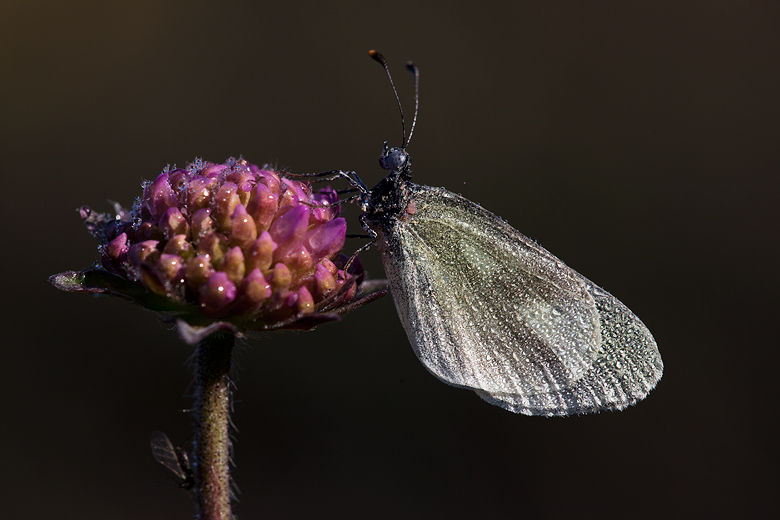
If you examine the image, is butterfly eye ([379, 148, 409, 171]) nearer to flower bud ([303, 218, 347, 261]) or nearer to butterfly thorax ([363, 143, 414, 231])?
butterfly thorax ([363, 143, 414, 231])

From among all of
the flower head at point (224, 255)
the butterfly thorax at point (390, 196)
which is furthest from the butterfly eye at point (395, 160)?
the flower head at point (224, 255)

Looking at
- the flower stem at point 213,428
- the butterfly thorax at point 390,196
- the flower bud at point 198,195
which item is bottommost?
the flower stem at point 213,428

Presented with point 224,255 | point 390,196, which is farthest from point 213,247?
point 390,196

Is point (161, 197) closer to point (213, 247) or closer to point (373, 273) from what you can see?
point (213, 247)

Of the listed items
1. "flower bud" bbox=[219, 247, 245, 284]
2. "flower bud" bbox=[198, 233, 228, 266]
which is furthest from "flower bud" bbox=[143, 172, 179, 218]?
"flower bud" bbox=[219, 247, 245, 284]

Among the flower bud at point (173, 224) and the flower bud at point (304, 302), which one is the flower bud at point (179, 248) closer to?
the flower bud at point (173, 224)

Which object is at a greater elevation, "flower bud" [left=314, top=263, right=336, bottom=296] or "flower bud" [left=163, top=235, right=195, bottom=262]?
"flower bud" [left=163, top=235, right=195, bottom=262]
